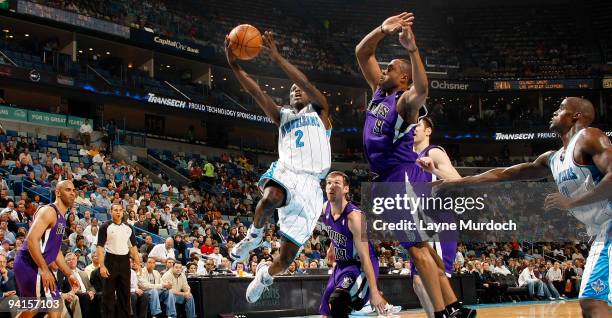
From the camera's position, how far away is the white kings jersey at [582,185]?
489cm

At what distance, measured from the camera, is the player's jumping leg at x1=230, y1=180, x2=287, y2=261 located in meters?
6.69

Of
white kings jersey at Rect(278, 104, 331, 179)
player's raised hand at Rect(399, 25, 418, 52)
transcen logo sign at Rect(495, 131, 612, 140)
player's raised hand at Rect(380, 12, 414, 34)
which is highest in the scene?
transcen logo sign at Rect(495, 131, 612, 140)

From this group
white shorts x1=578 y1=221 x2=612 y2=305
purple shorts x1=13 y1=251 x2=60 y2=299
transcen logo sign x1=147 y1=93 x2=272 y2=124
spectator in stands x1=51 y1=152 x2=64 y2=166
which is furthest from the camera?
A: transcen logo sign x1=147 y1=93 x2=272 y2=124

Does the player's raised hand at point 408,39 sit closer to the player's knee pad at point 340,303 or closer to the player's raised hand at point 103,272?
the player's knee pad at point 340,303

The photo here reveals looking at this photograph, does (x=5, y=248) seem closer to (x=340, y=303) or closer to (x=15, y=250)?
(x=15, y=250)

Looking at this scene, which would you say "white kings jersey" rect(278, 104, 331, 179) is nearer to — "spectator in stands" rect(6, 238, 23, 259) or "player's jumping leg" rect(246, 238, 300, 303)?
"player's jumping leg" rect(246, 238, 300, 303)

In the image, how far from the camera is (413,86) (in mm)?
5434

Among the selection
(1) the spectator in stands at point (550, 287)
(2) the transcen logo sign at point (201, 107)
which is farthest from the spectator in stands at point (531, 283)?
(2) the transcen logo sign at point (201, 107)

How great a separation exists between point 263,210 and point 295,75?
4.38 ft

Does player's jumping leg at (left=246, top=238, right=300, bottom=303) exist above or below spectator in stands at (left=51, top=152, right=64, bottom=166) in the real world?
below

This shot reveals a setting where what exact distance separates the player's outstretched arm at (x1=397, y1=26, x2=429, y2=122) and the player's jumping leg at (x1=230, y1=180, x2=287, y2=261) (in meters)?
1.65

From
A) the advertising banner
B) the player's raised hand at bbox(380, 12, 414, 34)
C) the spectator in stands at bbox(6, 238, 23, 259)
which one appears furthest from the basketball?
the advertising banner

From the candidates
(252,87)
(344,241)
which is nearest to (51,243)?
(252,87)

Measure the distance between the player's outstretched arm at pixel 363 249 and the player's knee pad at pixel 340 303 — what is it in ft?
1.14
